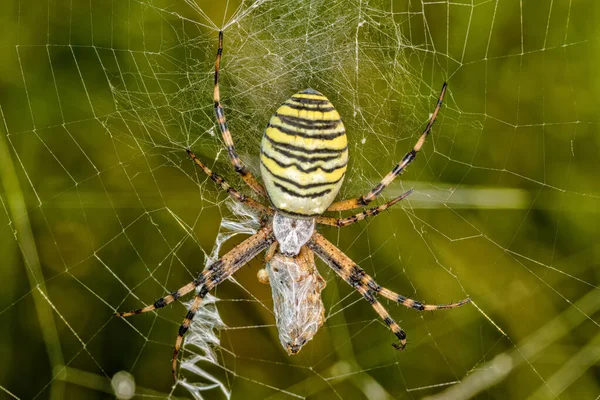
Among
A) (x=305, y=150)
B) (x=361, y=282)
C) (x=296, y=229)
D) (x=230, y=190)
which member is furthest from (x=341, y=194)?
(x=305, y=150)

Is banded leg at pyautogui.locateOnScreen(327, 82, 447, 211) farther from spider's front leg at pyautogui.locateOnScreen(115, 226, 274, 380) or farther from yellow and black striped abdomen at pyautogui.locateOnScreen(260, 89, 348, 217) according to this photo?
spider's front leg at pyautogui.locateOnScreen(115, 226, 274, 380)

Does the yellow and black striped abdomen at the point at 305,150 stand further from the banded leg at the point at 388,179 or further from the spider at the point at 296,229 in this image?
the banded leg at the point at 388,179

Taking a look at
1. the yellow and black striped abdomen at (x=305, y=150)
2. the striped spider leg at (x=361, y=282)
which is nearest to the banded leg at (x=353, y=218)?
the striped spider leg at (x=361, y=282)

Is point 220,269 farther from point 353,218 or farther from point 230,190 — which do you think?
point 353,218

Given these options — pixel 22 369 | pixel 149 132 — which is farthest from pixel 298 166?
pixel 22 369

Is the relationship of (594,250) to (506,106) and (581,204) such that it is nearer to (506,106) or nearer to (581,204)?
(581,204)

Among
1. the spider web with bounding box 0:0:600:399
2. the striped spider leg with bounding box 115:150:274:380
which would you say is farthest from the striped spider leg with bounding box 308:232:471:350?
the striped spider leg with bounding box 115:150:274:380
